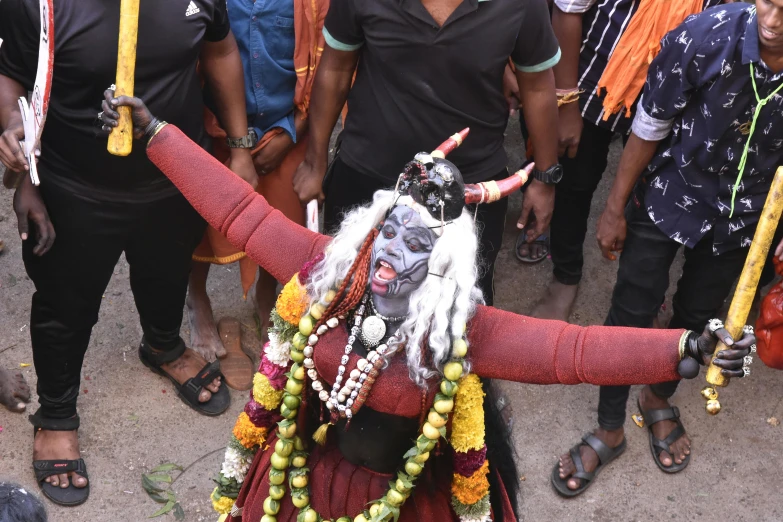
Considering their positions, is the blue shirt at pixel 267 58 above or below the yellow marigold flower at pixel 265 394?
above

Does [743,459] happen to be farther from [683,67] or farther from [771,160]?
[683,67]

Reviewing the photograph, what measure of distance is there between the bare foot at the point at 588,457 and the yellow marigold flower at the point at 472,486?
1372 millimetres

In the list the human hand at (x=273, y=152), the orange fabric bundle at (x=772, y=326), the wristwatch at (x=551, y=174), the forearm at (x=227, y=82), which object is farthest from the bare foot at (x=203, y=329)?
the orange fabric bundle at (x=772, y=326)

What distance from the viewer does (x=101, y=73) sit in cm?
332

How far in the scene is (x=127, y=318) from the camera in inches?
195

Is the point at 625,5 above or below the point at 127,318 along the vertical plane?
above

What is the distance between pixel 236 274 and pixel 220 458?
1.25 meters

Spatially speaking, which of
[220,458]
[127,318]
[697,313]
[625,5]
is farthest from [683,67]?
[127,318]

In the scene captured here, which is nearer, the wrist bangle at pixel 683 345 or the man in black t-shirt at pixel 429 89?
the wrist bangle at pixel 683 345

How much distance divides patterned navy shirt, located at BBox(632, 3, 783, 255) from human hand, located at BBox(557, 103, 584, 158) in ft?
1.89

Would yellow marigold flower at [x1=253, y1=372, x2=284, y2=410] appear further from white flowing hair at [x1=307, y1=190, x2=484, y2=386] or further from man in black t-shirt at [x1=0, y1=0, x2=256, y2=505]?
man in black t-shirt at [x1=0, y1=0, x2=256, y2=505]

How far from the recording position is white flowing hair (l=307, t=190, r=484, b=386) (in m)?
2.77

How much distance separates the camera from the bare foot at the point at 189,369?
4.52 meters

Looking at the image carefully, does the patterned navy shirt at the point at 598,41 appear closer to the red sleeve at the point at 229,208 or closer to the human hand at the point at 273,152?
the human hand at the point at 273,152
